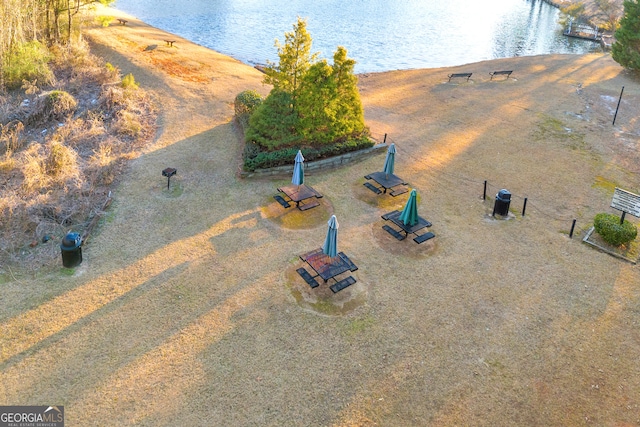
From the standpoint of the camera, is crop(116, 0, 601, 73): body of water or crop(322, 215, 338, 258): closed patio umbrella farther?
crop(116, 0, 601, 73): body of water

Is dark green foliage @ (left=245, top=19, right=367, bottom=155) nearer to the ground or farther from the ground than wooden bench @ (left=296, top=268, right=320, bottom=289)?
farther from the ground

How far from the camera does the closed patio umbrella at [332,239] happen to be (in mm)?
12266

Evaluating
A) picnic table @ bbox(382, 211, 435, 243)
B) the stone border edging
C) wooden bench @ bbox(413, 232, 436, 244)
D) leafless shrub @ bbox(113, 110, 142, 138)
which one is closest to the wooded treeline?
leafless shrub @ bbox(113, 110, 142, 138)

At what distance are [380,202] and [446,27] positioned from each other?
59.4m

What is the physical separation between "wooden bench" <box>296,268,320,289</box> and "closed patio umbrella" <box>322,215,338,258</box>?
2.81 ft

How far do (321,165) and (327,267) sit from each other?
25.6ft

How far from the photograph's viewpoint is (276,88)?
19984 millimetres

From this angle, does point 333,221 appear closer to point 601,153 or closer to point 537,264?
point 537,264

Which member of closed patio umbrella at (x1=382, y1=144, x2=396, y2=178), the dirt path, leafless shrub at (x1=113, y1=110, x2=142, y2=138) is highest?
closed patio umbrella at (x1=382, y1=144, x2=396, y2=178)

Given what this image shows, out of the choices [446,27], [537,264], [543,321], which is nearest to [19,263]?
[543,321]

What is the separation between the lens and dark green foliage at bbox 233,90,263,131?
880 inches

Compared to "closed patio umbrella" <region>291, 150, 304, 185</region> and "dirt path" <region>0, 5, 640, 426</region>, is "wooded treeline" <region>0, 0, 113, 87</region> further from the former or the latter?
"closed patio umbrella" <region>291, 150, 304, 185</region>

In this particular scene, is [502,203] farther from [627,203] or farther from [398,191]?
[398,191]

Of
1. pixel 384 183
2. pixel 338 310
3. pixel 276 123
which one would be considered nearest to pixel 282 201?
pixel 384 183
